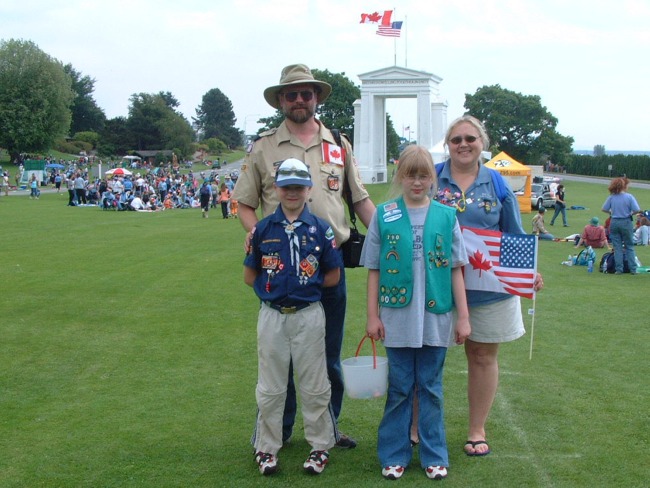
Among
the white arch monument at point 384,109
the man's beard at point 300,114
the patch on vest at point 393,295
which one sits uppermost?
the white arch monument at point 384,109

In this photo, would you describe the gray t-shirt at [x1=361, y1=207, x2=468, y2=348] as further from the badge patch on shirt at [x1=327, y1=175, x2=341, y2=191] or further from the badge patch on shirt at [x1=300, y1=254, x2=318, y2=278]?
the badge patch on shirt at [x1=327, y1=175, x2=341, y2=191]

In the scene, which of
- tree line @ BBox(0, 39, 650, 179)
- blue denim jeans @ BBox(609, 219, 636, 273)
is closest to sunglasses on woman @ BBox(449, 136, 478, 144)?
blue denim jeans @ BBox(609, 219, 636, 273)

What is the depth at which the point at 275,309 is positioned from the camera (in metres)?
4.51

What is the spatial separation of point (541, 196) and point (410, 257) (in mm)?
35792

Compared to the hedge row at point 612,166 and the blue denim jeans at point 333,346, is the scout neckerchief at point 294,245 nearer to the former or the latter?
the blue denim jeans at point 333,346

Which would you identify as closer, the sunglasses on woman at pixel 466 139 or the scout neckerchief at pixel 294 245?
the scout neckerchief at pixel 294 245

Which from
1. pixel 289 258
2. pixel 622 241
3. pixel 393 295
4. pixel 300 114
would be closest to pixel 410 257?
pixel 393 295

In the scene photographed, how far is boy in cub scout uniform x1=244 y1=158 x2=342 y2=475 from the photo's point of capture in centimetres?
445

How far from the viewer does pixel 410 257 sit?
14.3ft

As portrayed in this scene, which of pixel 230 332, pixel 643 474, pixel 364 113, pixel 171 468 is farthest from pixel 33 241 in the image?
pixel 364 113

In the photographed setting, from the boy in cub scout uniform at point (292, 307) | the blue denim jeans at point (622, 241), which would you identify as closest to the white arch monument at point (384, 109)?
the blue denim jeans at point (622, 241)

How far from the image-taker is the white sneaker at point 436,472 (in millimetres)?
4344

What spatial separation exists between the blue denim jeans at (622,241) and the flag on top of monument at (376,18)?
42.2m

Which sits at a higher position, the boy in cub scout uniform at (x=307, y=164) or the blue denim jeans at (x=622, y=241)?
the boy in cub scout uniform at (x=307, y=164)
